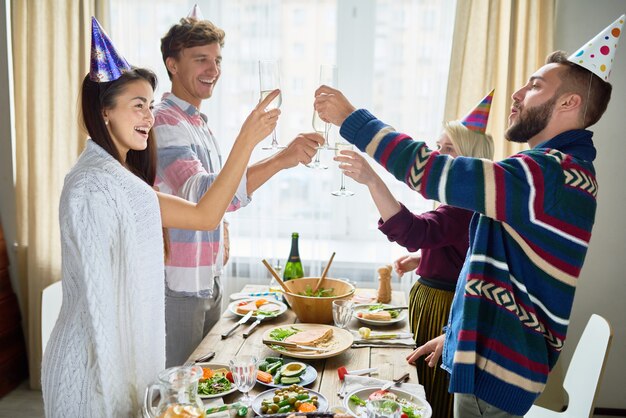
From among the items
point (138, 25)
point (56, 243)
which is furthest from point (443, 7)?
point (56, 243)

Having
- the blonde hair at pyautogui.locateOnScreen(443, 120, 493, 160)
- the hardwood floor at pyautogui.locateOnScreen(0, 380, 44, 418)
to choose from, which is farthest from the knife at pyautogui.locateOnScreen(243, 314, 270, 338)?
the hardwood floor at pyautogui.locateOnScreen(0, 380, 44, 418)

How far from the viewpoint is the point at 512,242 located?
4.93 feet

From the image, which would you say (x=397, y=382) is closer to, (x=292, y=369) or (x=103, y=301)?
(x=292, y=369)

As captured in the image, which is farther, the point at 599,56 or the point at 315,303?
the point at 315,303

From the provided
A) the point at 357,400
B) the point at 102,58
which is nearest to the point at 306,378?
the point at 357,400

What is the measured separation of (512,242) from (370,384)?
57 centimetres

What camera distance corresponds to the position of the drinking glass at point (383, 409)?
4.30 feet

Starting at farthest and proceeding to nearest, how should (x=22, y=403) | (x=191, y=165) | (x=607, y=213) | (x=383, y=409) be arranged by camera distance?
(x=22, y=403)
(x=607, y=213)
(x=191, y=165)
(x=383, y=409)

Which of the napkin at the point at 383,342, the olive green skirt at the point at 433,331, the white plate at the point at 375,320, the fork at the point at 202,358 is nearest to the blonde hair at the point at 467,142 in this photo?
the olive green skirt at the point at 433,331

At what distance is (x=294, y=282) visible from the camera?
2.31m

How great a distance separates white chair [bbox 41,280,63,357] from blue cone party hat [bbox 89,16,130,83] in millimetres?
1086

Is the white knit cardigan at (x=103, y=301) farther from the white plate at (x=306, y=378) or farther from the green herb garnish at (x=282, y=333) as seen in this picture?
the green herb garnish at (x=282, y=333)

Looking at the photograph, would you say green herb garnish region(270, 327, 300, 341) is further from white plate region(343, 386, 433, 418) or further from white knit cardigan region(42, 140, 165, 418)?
white knit cardigan region(42, 140, 165, 418)

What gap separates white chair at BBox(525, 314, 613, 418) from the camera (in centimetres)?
203
